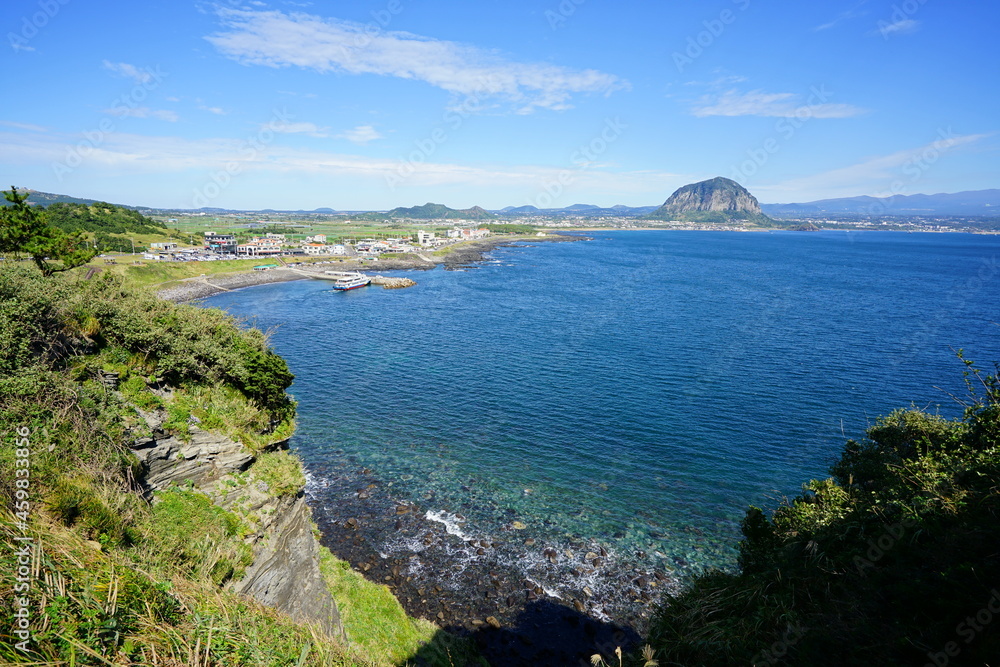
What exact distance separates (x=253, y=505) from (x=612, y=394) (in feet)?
99.4

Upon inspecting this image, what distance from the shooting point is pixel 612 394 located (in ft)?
130

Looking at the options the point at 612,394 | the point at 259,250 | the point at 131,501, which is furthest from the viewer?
the point at 259,250

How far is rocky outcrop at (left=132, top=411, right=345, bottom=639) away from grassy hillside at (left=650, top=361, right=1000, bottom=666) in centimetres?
1075

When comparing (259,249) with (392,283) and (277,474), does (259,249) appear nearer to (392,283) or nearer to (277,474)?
(392,283)

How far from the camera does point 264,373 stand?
65.7ft

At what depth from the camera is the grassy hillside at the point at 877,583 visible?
762cm

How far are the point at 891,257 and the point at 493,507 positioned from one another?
187533mm

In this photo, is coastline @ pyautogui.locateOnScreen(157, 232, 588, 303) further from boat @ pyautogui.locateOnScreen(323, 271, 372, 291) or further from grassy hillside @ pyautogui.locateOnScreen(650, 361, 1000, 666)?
grassy hillside @ pyautogui.locateOnScreen(650, 361, 1000, 666)

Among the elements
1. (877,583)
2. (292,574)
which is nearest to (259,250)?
(292,574)

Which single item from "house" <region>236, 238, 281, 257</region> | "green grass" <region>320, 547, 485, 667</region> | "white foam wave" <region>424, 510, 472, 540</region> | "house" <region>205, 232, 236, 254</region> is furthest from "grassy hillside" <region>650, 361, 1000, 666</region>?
"house" <region>205, 232, 236, 254</region>

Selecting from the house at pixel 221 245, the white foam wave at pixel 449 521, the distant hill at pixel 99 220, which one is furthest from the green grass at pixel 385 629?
the house at pixel 221 245

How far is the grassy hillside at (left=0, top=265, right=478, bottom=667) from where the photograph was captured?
593 centimetres

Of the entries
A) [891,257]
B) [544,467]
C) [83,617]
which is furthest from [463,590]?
[891,257]

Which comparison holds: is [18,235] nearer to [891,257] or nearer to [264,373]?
[264,373]
